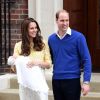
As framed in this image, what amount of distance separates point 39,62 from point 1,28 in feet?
11.7

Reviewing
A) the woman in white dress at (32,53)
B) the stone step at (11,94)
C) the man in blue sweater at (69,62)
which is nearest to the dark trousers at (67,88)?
the man in blue sweater at (69,62)

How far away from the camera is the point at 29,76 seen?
4809mm

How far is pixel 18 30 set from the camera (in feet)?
27.2

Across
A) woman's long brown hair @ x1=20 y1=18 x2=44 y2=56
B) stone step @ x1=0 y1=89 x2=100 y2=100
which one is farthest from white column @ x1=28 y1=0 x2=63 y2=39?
woman's long brown hair @ x1=20 y1=18 x2=44 y2=56

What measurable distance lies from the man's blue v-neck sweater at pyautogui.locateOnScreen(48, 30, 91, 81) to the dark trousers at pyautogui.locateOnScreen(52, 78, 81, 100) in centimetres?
5

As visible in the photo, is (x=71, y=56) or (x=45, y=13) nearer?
(x=71, y=56)

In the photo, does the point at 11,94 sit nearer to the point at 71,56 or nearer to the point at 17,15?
the point at 17,15

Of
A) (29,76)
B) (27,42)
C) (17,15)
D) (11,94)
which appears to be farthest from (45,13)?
(29,76)

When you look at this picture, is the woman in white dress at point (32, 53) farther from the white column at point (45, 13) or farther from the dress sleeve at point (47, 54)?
the white column at point (45, 13)

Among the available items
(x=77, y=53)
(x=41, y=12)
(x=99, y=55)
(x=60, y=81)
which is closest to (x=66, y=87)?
(x=60, y=81)

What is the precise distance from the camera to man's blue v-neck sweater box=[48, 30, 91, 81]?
4809 mm

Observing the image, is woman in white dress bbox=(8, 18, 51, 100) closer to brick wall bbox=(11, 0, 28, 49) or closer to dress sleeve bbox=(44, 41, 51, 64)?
dress sleeve bbox=(44, 41, 51, 64)

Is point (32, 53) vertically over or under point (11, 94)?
over

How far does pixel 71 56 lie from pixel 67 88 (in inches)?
13.7
